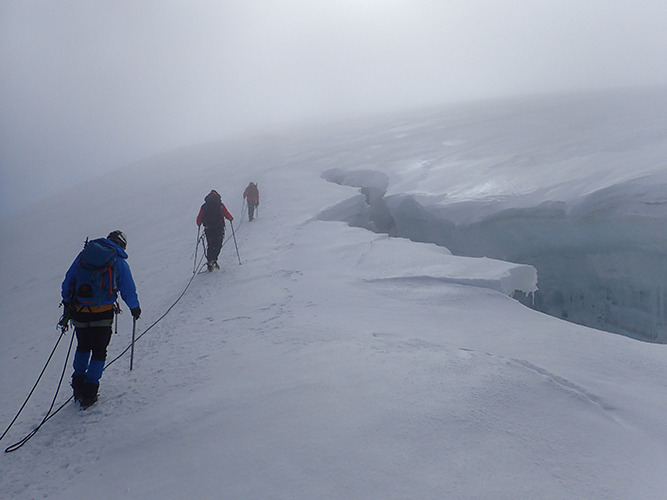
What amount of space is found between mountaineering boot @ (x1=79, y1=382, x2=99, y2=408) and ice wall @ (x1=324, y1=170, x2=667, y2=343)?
7557 millimetres

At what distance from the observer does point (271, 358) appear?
4.35 meters

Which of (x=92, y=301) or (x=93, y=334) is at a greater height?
(x=92, y=301)

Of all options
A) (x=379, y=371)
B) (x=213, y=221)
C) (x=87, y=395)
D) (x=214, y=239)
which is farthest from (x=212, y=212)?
(x=379, y=371)

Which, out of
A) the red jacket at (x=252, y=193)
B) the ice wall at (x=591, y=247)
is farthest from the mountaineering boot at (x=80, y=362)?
the red jacket at (x=252, y=193)

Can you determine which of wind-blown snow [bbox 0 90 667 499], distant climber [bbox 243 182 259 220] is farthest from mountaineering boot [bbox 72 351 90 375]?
distant climber [bbox 243 182 259 220]

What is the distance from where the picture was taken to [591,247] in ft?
29.2

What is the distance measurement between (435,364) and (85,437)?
10.2 ft

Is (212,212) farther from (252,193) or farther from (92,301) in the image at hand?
(252,193)

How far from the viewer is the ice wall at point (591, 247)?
7.75 meters

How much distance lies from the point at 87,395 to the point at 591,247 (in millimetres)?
9366

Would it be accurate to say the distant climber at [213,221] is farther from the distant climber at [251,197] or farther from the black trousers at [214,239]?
the distant climber at [251,197]

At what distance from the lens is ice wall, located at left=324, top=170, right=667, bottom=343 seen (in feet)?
25.4

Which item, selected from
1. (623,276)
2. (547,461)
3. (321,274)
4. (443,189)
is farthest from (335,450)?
(443,189)

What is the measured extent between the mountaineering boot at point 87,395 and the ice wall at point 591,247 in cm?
756
